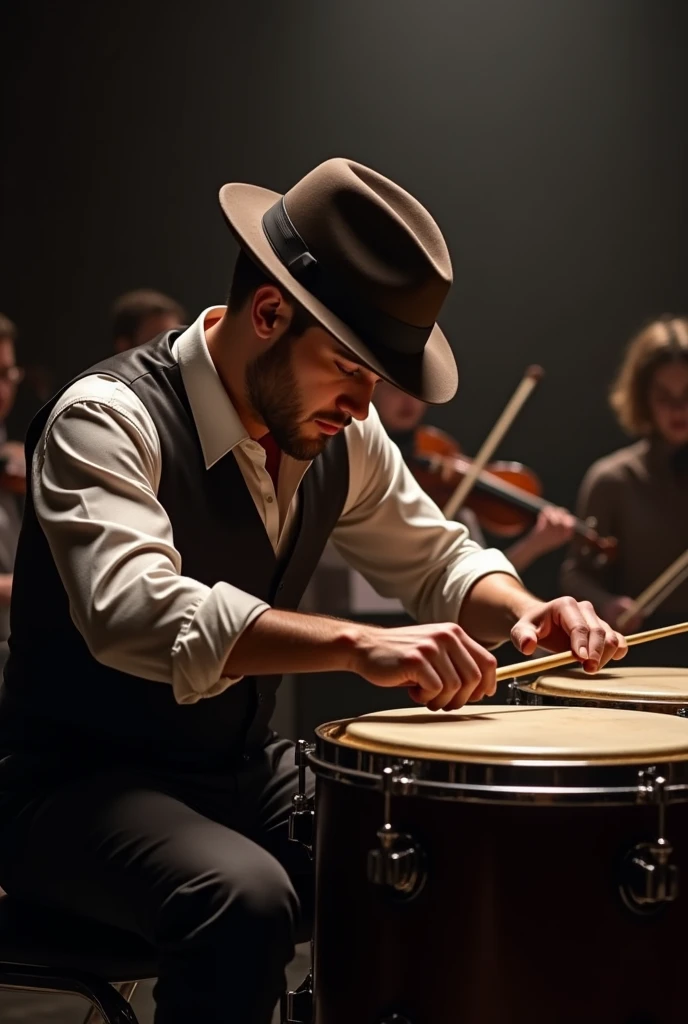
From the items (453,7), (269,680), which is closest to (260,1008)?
(269,680)

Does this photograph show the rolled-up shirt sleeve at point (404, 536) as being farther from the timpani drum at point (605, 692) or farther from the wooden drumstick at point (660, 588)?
the wooden drumstick at point (660, 588)

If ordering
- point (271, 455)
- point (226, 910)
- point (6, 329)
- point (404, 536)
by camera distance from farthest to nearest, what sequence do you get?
1. point (6, 329)
2. point (404, 536)
3. point (271, 455)
4. point (226, 910)

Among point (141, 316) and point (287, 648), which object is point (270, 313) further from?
point (141, 316)

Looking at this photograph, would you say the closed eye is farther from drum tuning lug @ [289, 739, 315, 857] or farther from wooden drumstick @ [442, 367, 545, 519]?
wooden drumstick @ [442, 367, 545, 519]

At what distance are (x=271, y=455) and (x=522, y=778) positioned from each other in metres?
0.71

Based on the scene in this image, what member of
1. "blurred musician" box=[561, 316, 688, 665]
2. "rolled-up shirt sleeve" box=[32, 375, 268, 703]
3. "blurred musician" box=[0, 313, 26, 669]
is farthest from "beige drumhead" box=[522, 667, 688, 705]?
"blurred musician" box=[561, 316, 688, 665]

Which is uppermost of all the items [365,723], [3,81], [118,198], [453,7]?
[453,7]

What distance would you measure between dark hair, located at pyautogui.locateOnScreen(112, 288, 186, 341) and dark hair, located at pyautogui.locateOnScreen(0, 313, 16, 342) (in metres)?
0.34

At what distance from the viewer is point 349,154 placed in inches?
184

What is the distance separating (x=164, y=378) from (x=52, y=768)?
0.49 metres

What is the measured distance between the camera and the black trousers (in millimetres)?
1343

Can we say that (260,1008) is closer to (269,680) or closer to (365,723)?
(365,723)

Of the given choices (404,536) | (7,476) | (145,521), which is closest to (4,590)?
(7,476)

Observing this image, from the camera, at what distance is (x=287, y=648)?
4.58ft
